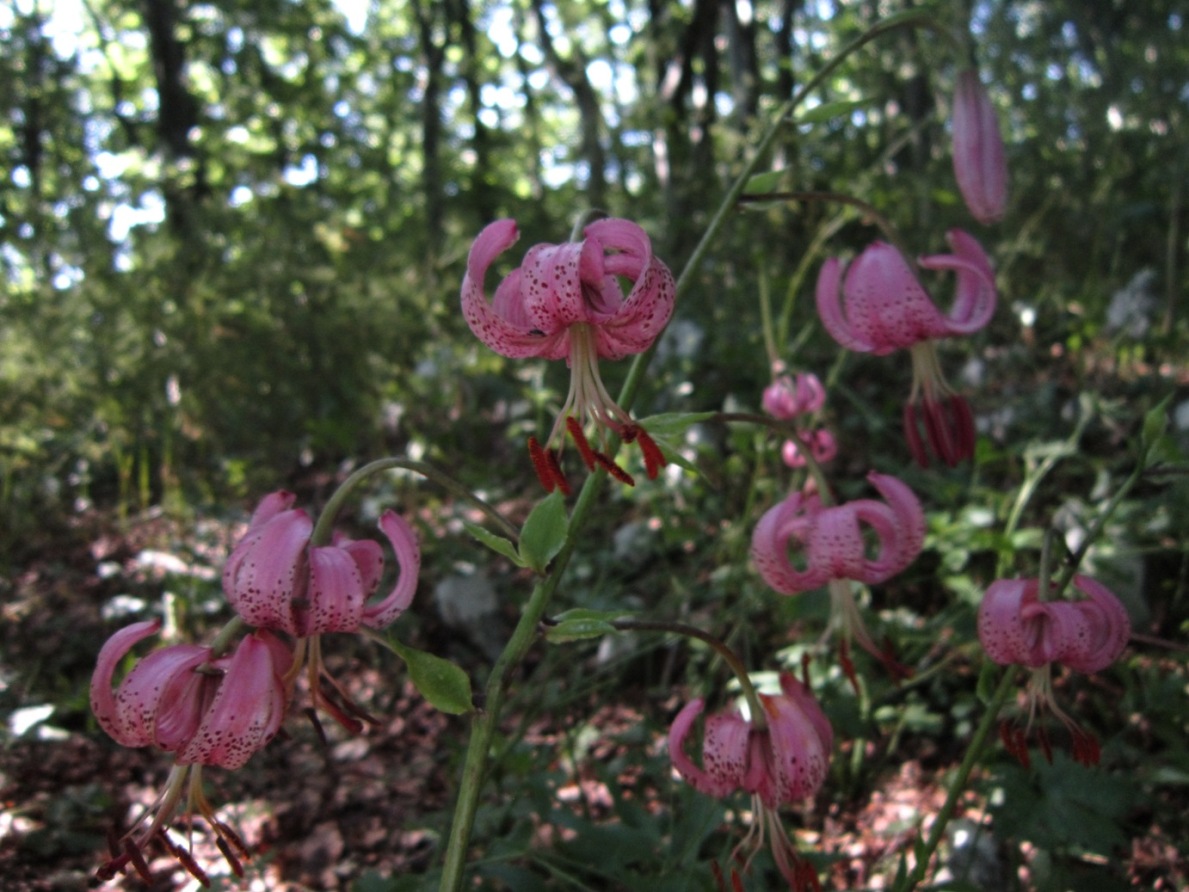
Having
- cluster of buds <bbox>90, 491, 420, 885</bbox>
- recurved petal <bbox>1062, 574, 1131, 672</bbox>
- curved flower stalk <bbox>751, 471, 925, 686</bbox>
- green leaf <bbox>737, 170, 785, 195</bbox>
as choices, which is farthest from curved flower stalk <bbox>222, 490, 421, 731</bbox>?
recurved petal <bbox>1062, 574, 1131, 672</bbox>

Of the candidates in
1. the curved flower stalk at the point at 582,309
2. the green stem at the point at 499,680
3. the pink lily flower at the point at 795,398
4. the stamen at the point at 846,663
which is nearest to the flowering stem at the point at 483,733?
the green stem at the point at 499,680

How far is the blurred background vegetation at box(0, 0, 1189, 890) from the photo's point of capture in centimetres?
202

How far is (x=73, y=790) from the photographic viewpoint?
5.53ft

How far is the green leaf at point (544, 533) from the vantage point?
0.81m

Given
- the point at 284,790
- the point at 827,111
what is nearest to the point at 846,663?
the point at 827,111

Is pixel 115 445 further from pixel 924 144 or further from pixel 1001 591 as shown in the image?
pixel 924 144

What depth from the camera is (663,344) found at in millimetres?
3236

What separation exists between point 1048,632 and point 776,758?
1.04ft

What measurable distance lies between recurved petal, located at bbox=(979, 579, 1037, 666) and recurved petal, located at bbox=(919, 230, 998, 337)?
28 centimetres

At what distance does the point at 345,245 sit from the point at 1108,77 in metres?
3.53

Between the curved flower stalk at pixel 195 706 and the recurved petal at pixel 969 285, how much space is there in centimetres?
77

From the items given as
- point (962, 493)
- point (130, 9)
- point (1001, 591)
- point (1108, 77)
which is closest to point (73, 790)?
point (1001, 591)

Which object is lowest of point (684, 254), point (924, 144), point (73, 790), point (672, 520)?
point (73, 790)

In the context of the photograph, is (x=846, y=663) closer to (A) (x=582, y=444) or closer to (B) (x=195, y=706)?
(A) (x=582, y=444)
